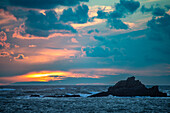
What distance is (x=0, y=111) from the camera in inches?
1337

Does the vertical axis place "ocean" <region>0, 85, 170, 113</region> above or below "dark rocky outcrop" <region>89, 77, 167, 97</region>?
below

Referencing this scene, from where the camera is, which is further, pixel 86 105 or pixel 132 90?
pixel 132 90

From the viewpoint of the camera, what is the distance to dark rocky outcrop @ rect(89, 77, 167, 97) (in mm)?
67688

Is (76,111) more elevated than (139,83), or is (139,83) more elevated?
(139,83)

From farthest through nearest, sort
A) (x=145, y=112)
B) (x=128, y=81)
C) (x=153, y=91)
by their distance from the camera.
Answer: (x=128, y=81) → (x=153, y=91) → (x=145, y=112)

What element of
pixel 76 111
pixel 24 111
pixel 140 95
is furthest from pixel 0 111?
pixel 140 95

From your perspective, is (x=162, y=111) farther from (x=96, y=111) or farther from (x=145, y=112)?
(x=96, y=111)

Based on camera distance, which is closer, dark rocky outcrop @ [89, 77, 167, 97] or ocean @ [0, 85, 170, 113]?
ocean @ [0, 85, 170, 113]

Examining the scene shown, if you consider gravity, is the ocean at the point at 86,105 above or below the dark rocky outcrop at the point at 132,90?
below

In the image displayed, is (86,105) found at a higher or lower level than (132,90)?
lower

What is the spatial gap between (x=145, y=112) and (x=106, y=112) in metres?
5.77

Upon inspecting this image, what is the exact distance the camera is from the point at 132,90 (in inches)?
2687

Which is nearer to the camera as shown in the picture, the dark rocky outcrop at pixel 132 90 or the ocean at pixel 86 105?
the ocean at pixel 86 105

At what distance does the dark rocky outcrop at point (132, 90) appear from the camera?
67.7 metres
